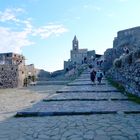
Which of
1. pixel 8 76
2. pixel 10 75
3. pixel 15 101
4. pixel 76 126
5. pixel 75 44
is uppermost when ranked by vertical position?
pixel 75 44

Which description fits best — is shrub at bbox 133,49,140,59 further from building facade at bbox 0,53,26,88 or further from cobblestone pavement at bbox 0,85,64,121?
building facade at bbox 0,53,26,88

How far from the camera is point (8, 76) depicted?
2825cm

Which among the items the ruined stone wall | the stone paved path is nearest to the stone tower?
the ruined stone wall

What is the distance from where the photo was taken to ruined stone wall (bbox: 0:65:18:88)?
2788cm

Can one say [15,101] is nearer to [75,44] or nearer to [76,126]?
[76,126]

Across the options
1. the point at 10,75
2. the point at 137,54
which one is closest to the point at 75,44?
the point at 10,75

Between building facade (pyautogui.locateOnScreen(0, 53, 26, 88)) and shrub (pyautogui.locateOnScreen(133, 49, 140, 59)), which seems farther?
building facade (pyautogui.locateOnScreen(0, 53, 26, 88))

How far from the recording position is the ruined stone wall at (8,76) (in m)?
27.9

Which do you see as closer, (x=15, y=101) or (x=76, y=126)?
(x=76, y=126)

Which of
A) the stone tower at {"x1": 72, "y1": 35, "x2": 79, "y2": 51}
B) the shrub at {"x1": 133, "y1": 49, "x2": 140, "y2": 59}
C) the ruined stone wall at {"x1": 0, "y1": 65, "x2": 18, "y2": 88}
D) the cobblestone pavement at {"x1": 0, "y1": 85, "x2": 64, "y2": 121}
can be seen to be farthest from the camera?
the stone tower at {"x1": 72, "y1": 35, "x2": 79, "y2": 51}

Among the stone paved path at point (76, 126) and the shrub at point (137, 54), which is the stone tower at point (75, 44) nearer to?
the shrub at point (137, 54)

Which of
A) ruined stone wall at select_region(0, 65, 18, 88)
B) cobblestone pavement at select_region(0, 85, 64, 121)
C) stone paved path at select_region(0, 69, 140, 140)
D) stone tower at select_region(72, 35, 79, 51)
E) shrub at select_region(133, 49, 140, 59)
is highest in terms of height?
stone tower at select_region(72, 35, 79, 51)

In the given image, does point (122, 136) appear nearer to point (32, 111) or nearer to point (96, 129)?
point (96, 129)

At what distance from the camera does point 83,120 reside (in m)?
7.72
